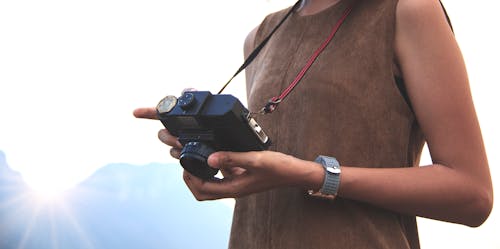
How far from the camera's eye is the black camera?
409 millimetres

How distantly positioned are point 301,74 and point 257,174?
0.16 meters

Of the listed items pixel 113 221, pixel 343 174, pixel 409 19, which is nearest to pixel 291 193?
pixel 343 174

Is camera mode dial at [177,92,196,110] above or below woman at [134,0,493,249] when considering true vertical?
above

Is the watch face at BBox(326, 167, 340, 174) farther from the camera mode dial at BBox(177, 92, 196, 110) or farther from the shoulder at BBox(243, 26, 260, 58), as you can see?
the shoulder at BBox(243, 26, 260, 58)

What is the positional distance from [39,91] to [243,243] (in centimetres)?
120

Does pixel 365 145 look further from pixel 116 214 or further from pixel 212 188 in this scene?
pixel 116 214

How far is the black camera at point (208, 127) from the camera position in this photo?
0.41m

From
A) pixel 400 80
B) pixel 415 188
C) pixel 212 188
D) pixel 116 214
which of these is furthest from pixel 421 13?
pixel 116 214

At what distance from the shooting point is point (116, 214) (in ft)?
4.95

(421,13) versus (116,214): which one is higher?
(421,13)

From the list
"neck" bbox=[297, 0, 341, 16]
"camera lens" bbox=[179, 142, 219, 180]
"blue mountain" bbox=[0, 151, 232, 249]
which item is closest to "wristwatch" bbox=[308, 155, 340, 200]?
"camera lens" bbox=[179, 142, 219, 180]

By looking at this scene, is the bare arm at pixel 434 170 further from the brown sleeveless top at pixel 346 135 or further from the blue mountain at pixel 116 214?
the blue mountain at pixel 116 214

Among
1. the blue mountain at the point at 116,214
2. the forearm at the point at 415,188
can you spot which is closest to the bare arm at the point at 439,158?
the forearm at the point at 415,188

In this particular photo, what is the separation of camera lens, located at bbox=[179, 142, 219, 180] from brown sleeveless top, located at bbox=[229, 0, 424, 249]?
0.10 m
